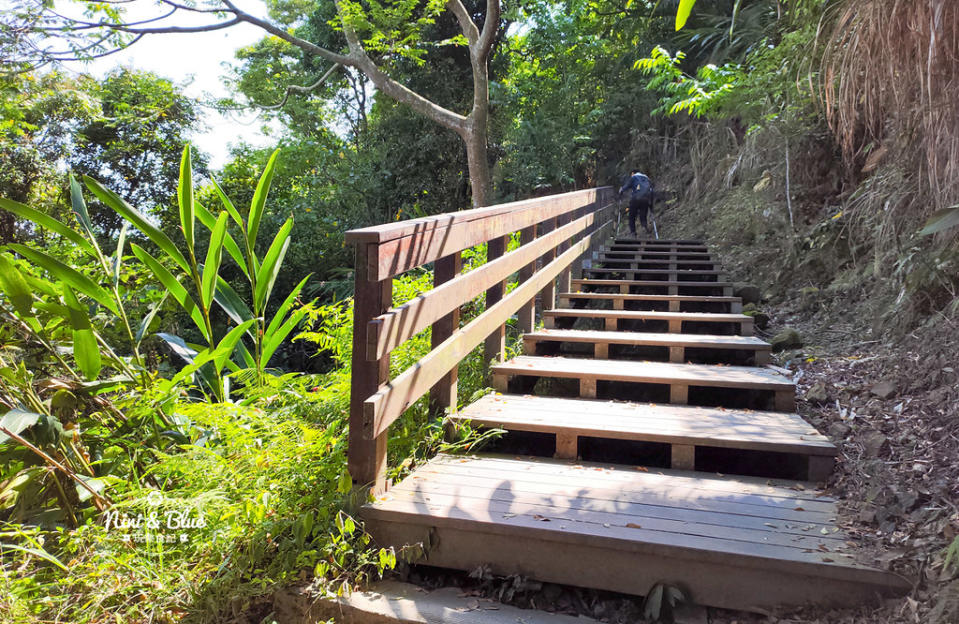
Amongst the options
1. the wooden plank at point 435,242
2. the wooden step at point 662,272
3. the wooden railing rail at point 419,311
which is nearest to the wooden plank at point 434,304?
the wooden railing rail at point 419,311

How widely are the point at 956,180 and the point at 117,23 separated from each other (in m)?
11.0

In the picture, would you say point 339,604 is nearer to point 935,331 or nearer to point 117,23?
point 935,331

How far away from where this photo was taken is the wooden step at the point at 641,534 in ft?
6.06

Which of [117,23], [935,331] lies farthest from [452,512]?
[117,23]

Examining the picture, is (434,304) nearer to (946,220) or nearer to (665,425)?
(665,425)

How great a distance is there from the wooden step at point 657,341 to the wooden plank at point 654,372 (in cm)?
16

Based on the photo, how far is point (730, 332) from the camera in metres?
4.70

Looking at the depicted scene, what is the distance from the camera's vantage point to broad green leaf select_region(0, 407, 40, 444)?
2080mm

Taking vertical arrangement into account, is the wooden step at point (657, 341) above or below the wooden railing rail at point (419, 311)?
below

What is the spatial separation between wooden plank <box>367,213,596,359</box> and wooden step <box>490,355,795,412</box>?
57 centimetres

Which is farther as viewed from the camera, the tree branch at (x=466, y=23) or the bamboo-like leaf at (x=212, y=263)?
the tree branch at (x=466, y=23)

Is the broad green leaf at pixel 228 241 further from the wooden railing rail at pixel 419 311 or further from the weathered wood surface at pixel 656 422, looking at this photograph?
the weathered wood surface at pixel 656 422

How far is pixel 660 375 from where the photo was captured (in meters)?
3.44

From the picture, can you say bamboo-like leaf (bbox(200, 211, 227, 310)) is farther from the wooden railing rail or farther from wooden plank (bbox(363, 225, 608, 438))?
wooden plank (bbox(363, 225, 608, 438))
